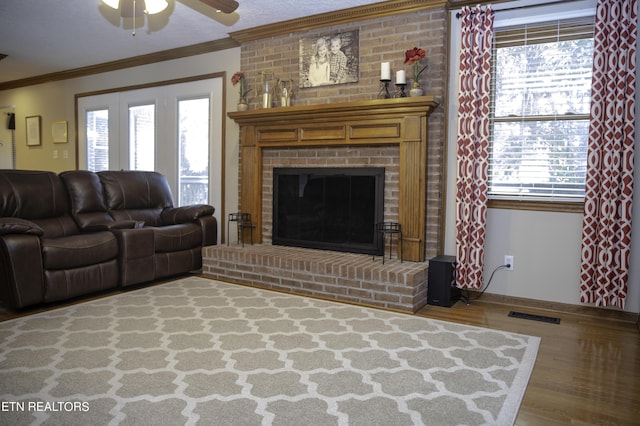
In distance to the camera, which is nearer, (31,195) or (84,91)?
(31,195)

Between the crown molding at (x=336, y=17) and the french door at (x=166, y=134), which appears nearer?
the crown molding at (x=336, y=17)

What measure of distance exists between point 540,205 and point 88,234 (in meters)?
3.64

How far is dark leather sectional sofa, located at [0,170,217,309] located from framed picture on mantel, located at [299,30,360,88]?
174cm

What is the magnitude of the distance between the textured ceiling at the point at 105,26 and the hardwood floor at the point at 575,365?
9.26ft

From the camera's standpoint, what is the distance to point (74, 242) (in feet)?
11.8

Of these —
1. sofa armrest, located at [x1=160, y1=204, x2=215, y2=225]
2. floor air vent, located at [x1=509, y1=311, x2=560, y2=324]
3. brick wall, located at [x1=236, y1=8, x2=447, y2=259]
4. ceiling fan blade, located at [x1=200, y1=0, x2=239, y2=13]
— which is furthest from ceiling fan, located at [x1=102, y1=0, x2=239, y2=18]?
floor air vent, located at [x1=509, y1=311, x2=560, y2=324]

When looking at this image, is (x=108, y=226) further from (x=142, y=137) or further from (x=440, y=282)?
(x=440, y=282)

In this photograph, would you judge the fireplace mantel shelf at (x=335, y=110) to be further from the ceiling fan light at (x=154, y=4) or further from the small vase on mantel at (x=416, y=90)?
the ceiling fan light at (x=154, y=4)

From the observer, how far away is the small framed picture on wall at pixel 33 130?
748cm

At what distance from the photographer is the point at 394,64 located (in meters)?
4.13

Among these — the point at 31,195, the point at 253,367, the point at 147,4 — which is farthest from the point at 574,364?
the point at 31,195

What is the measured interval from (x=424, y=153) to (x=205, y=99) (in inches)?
113

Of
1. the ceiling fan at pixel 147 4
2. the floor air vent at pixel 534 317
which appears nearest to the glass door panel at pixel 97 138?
the ceiling fan at pixel 147 4

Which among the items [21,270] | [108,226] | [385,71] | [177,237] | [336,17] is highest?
[336,17]
